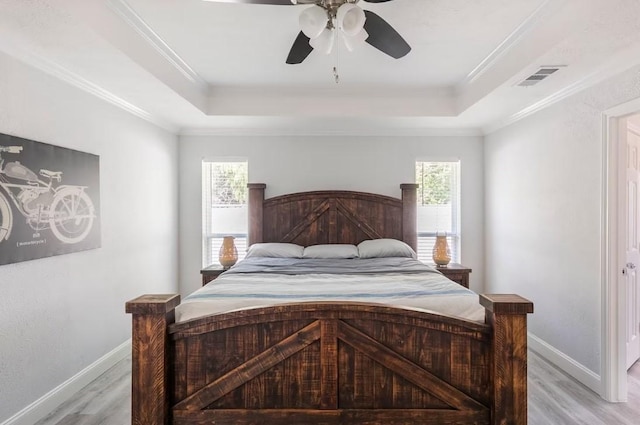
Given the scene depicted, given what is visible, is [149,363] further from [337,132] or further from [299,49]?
[337,132]

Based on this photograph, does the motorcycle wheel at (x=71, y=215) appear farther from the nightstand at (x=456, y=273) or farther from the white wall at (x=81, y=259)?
the nightstand at (x=456, y=273)

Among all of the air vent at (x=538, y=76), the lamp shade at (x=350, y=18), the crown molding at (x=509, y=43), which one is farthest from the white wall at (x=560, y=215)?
the lamp shade at (x=350, y=18)

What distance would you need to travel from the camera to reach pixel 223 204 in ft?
15.2

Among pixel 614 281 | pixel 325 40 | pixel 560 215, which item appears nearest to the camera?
pixel 325 40

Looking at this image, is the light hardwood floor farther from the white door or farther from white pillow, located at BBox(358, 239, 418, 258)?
white pillow, located at BBox(358, 239, 418, 258)

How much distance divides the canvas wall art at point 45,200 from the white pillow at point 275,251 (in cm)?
153

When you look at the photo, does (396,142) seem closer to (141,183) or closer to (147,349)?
(141,183)

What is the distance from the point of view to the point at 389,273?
287 centimetres

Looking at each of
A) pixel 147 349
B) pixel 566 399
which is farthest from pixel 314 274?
pixel 566 399

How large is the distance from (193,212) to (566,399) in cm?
438

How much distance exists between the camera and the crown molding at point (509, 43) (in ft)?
7.45

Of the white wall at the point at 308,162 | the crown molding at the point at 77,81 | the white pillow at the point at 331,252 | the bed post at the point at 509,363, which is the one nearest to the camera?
the bed post at the point at 509,363

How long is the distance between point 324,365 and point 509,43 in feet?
9.11

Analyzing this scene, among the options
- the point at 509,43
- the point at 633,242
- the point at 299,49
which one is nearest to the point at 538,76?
the point at 509,43
